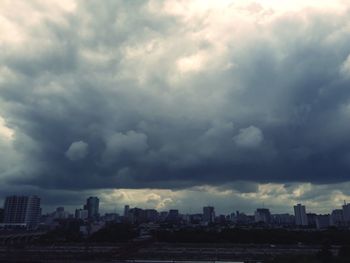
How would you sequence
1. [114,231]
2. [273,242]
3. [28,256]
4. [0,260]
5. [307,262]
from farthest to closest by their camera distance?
[114,231] → [273,242] → [28,256] → [0,260] → [307,262]

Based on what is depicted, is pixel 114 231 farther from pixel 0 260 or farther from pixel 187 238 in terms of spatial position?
pixel 0 260

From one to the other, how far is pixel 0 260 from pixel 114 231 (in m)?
72.9

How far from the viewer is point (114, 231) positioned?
14650 centimetres

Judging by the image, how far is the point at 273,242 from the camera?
381ft

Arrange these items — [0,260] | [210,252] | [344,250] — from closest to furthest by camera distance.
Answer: [344,250] < [0,260] < [210,252]

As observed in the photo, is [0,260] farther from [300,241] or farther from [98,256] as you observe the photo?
[300,241]

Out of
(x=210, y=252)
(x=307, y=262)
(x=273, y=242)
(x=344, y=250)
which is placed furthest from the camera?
(x=273, y=242)

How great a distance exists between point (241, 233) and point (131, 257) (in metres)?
54.0

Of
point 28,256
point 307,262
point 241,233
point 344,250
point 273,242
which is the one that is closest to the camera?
point 307,262

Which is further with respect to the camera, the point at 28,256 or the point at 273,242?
the point at 273,242

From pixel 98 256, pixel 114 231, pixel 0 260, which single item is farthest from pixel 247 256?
pixel 114 231

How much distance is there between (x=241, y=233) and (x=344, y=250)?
5784 cm

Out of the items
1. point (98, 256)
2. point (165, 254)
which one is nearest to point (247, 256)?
point (165, 254)

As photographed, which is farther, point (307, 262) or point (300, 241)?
point (300, 241)
